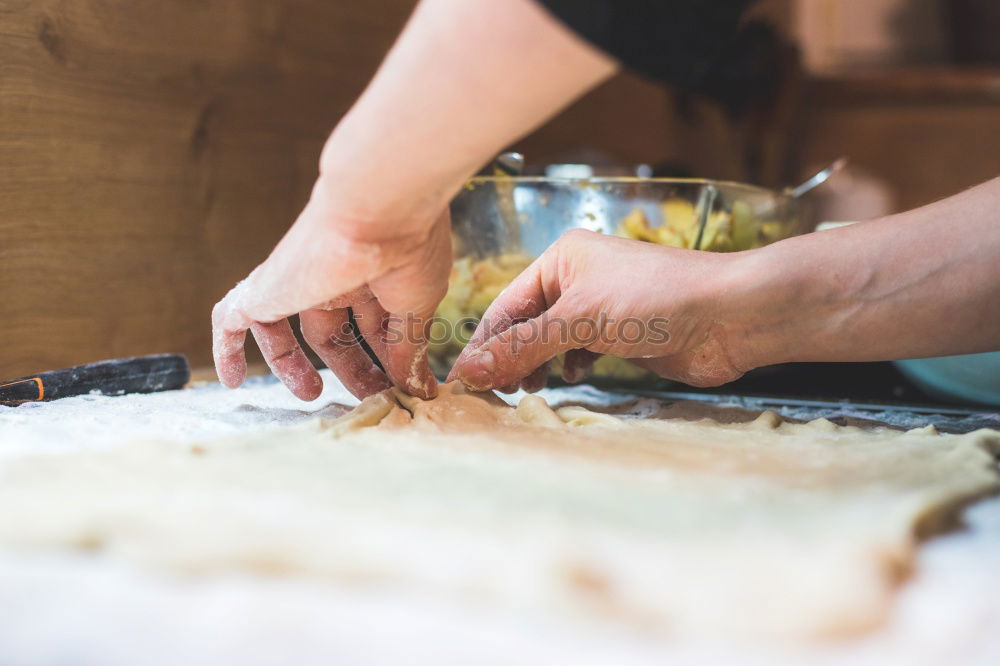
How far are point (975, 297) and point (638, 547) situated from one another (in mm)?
691

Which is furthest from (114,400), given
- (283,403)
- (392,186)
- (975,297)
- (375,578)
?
(975,297)

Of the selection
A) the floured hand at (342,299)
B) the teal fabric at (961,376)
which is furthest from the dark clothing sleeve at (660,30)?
the teal fabric at (961,376)

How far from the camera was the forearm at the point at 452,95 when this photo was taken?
1.94ft

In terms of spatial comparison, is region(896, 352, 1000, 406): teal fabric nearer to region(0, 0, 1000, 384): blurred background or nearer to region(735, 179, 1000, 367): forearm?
region(735, 179, 1000, 367): forearm

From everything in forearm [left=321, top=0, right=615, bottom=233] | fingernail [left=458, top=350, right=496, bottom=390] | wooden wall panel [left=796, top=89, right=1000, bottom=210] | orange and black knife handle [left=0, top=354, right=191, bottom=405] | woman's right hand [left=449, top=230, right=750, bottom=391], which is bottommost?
orange and black knife handle [left=0, top=354, right=191, bottom=405]

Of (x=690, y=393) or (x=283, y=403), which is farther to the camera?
(x=690, y=393)

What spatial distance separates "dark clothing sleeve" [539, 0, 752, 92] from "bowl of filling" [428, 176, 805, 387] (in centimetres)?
65

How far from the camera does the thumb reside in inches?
40.9

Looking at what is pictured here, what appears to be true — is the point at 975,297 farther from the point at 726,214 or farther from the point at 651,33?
the point at 651,33

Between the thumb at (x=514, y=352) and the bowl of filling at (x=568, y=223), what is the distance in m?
0.26

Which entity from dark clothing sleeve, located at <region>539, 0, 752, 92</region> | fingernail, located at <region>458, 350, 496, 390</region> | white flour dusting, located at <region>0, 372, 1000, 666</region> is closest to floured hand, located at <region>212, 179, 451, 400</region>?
fingernail, located at <region>458, 350, 496, 390</region>

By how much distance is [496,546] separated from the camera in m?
0.50

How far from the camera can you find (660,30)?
602 millimetres

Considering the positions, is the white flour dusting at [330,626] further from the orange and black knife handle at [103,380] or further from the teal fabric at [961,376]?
the teal fabric at [961,376]
